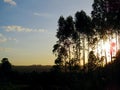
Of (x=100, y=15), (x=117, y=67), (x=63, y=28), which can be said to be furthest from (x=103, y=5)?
(x=117, y=67)

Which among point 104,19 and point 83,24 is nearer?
point 104,19

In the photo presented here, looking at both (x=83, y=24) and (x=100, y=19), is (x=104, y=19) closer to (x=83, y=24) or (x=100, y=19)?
(x=100, y=19)

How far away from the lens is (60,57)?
255 ft

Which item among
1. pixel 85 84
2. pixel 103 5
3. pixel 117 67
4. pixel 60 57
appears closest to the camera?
pixel 85 84

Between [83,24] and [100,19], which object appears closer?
[100,19]

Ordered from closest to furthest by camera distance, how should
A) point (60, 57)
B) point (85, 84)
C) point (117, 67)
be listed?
1. point (85, 84)
2. point (117, 67)
3. point (60, 57)

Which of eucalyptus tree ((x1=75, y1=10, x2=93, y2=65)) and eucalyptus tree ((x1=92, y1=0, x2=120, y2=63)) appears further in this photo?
eucalyptus tree ((x1=75, y1=10, x2=93, y2=65))

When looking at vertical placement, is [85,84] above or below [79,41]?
below

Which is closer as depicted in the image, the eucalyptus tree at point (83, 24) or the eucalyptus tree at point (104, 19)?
the eucalyptus tree at point (104, 19)

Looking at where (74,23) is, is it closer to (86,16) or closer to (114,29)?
(86,16)

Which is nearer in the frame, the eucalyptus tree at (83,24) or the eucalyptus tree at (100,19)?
the eucalyptus tree at (100,19)

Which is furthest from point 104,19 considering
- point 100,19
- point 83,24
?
point 83,24

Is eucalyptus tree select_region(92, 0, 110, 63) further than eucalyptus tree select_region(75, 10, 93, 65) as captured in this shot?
No

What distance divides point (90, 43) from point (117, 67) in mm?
38458
